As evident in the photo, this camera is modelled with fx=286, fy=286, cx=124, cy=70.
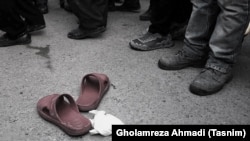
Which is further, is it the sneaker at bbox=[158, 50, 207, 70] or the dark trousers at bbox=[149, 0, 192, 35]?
the dark trousers at bbox=[149, 0, 192, 35]

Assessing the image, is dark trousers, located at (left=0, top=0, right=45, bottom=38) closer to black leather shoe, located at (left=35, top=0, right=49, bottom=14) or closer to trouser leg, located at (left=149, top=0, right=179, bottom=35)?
black leather shoe, located at (left=35, top=0, right=49, bottom=14)

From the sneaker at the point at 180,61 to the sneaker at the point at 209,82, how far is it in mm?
160

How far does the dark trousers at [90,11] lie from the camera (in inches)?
77.4

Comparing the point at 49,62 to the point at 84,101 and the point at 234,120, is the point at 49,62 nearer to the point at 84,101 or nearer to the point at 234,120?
the point at 84,101

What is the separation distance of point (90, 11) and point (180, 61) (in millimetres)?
738

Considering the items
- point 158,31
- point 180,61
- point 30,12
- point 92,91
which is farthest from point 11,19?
point 180,61

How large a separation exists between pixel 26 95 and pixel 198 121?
0.85m

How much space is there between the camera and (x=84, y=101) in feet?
4.53

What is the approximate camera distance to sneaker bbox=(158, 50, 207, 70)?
5.53ft

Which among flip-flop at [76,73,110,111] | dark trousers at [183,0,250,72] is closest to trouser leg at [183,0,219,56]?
dark trousers at [183,0,250,72]

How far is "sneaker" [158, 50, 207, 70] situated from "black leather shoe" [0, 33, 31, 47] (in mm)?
985

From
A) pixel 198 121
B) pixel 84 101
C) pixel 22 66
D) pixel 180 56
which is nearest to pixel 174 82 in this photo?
pixel 180 56

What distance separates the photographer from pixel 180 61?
5.57ft

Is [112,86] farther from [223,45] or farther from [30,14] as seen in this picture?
[30,14]
